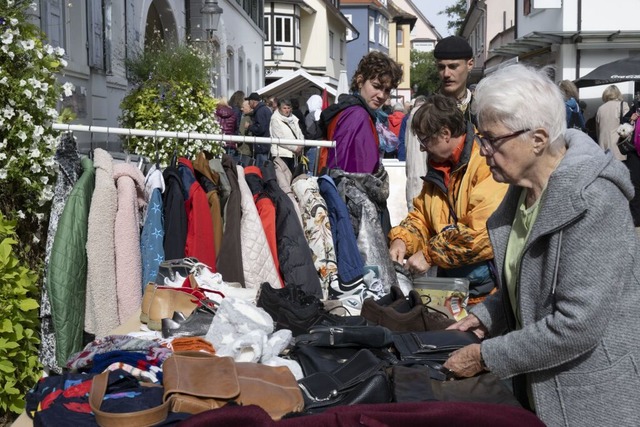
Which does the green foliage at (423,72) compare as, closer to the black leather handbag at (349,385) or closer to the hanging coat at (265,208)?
the hanging coat at (265,208)

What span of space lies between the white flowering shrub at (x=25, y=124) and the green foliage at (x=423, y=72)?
71.9 metres

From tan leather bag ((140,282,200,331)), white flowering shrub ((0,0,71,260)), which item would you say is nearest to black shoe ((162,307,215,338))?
tan leather bag ((140,282,200,331))

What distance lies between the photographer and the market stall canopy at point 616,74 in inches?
711

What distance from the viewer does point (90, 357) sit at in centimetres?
319

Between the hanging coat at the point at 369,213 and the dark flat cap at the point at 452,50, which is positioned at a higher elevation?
the dark flat cap at the point at 452,50

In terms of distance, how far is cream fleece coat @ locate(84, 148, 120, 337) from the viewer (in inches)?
195

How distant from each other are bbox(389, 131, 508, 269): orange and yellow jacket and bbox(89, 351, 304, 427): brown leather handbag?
146cm

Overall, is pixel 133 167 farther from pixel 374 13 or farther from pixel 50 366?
pixel 374 13

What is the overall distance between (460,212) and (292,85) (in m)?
14.9

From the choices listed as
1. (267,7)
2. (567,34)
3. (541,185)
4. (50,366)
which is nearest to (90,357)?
(541,185)

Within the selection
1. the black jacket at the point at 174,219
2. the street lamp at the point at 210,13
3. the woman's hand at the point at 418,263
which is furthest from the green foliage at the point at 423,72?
the woman's hand at the point at 418,263

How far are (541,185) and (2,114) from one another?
3396mm

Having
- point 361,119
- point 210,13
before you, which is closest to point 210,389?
point 361,119

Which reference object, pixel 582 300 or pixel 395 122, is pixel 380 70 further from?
pixel 395 122
